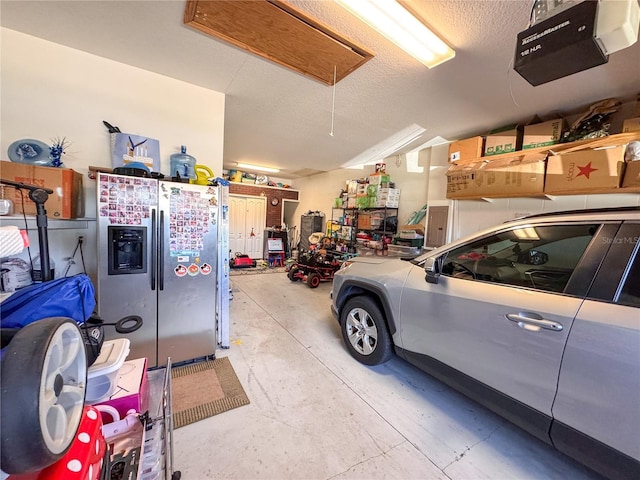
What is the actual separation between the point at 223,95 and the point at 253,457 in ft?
10.8

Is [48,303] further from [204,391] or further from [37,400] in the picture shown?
[204,391]

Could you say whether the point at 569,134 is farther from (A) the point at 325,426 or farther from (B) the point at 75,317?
(B) the point at 75,317

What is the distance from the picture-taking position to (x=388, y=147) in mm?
4508

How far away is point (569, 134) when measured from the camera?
2.67 m

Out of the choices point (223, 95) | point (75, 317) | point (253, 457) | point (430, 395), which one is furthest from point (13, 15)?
point (430, 395)

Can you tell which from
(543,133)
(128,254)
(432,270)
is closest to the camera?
(432,270)

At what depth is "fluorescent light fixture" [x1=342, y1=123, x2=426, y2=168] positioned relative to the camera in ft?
12.1

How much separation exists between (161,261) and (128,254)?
0.25 metres

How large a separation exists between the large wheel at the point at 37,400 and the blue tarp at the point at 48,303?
28 cm

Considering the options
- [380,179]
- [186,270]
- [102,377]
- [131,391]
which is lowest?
[131,391]

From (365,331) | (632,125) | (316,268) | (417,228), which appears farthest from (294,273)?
(632,125)

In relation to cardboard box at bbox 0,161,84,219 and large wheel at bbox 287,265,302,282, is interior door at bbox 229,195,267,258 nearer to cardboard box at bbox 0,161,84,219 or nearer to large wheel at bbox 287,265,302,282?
large wheel at bbox 287,265,302,282

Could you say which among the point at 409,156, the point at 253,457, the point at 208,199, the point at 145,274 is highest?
the point at 409,156

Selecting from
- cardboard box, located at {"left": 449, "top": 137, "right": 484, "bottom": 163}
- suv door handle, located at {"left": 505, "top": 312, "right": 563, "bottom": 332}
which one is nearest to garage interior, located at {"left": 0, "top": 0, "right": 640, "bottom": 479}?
cardboard box, located at {"left": 449, "top": 137, "right": 484, "bottom": 163}
